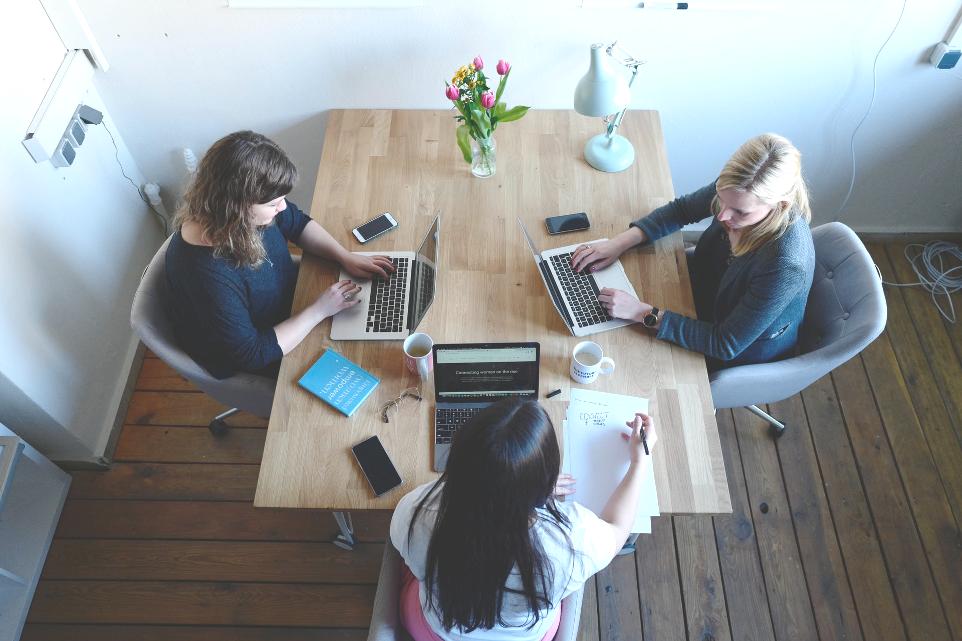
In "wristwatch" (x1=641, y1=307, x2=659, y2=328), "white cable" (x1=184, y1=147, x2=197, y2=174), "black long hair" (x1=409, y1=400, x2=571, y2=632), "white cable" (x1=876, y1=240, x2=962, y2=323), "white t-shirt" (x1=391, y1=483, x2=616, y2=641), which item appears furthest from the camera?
"white cable" (x1=876, y1=240, x2=962, y2=323)

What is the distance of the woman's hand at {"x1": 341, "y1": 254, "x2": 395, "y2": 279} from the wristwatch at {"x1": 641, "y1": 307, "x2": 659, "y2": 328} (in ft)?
2.34

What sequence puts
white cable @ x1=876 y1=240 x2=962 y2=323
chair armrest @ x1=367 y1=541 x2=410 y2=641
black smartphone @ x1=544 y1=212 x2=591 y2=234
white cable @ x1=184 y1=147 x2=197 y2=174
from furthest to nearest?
1. white cable @ x1=876 y1=240 x2=962 y2=323
2. white cable @ x1=184 y1=147 x2=197 y2=174
3. black smartphone @ x1=544 y1=212 x2=591 y2=234
4. chair armrest @ x1=367 y1=541 x2=410 y2=641

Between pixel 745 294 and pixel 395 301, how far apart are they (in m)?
0.92

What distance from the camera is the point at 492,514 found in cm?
119

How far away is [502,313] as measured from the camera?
6.26 feet

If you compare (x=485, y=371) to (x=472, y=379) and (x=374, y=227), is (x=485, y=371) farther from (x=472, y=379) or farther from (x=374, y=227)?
(x=374, y=227)

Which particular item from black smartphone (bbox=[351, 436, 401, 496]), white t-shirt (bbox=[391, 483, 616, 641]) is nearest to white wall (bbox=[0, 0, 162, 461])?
black smartphone (bbox=[351, 436, 401, 496])

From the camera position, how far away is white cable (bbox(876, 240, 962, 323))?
290cm

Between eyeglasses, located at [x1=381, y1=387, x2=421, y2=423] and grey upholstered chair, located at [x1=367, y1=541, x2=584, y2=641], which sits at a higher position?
eyeglasses, located at [x1=381, y1=387, x2=421, y2=423]

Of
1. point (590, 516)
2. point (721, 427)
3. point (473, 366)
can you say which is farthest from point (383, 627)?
point (721, 427)

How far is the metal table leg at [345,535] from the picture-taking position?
2238mm

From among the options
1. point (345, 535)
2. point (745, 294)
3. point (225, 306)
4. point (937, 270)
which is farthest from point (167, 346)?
point (937, 270)

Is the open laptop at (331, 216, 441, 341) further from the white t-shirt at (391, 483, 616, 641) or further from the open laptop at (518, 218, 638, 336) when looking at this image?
the white t-shirt at (391, 483, 616, 641)

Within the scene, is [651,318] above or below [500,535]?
below
